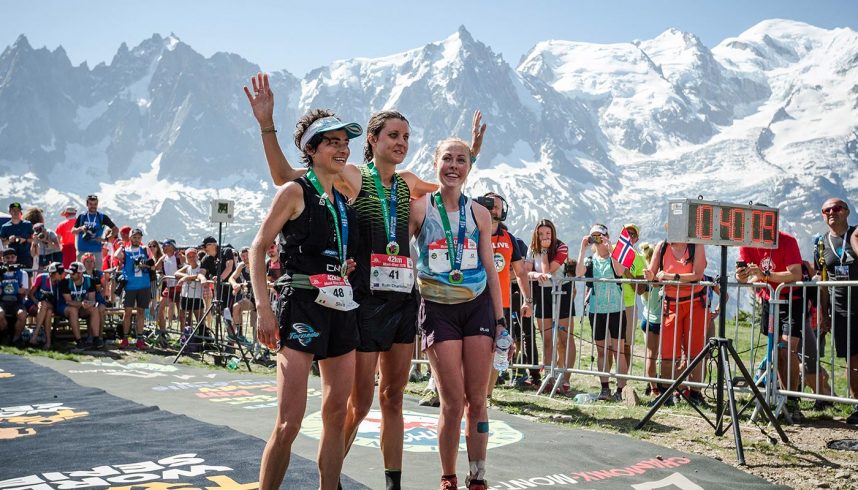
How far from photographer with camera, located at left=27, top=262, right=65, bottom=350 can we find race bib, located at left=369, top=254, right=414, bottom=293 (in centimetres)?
1015

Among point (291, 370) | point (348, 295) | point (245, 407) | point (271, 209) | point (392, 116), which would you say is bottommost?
point (245, 407)

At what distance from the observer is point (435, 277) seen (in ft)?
13.9

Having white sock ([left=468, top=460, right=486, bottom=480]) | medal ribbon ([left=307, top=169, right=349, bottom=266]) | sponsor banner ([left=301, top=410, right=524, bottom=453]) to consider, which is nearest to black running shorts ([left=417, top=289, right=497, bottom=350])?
white sock ([left=468, top=460, right=486, bottom=480])

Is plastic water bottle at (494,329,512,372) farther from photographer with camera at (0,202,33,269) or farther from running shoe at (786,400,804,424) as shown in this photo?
photographer with camera at (0,202,33,269)

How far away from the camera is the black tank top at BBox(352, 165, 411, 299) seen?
388 cm

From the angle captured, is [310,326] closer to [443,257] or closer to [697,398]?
[443,257]

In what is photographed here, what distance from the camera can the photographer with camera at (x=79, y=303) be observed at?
12.5m

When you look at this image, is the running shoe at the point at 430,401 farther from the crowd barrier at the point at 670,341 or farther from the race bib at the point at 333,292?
the race bib at the point at 333,292

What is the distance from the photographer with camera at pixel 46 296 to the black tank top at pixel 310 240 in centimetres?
1027

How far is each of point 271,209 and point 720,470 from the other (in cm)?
347

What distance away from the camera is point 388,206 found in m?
4.09

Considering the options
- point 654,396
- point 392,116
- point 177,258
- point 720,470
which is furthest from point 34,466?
point 177,258

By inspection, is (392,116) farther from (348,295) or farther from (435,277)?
(348,295)

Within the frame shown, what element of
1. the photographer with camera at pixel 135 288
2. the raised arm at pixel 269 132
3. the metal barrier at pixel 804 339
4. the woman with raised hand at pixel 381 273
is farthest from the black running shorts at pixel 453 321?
the photographer with camera at pixel 135 288
